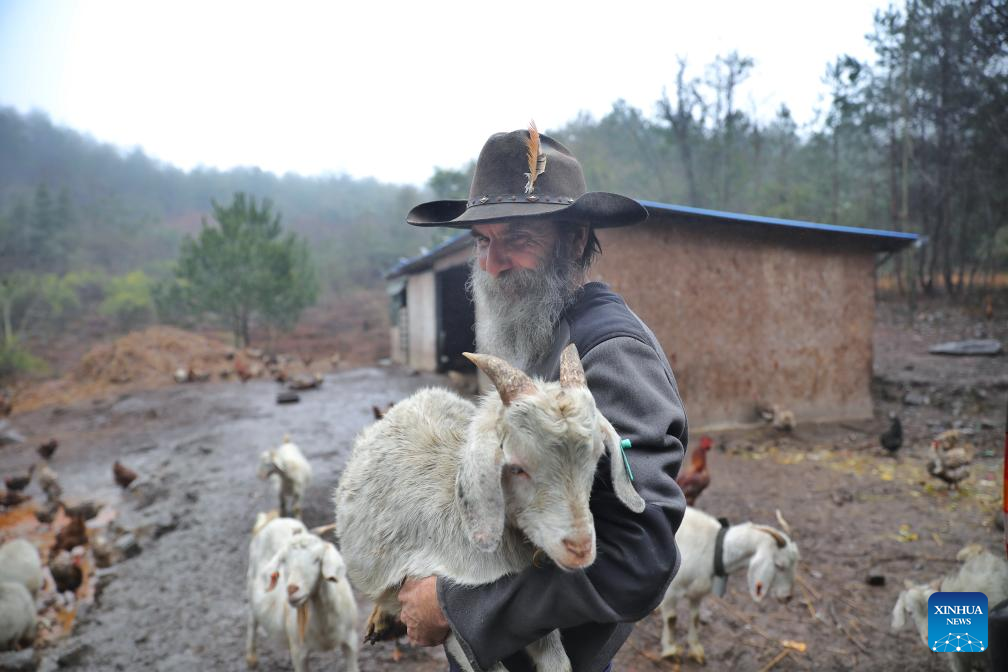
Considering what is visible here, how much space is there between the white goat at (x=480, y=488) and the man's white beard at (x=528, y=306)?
295 mm

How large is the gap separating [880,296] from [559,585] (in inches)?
1007

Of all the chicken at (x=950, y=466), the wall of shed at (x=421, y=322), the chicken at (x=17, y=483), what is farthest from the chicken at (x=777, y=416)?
the chicken at (x=17, y=483)

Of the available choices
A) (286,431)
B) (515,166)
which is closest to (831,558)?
(515,166)

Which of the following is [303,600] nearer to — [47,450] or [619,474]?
[619,474]

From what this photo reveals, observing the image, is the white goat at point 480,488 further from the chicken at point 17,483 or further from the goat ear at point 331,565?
the chicken at point 17,483

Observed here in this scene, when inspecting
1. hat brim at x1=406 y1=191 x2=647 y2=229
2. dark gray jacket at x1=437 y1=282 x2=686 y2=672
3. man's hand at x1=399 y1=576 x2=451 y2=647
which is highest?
hat brim at x1=406 y1=191 x2=647 y2=229

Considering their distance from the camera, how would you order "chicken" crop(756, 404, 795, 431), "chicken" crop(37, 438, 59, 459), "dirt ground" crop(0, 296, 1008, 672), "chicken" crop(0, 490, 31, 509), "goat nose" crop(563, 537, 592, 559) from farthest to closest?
1. "chicken" crop(37, 438, 59, 459)
2. "chicken" crop(756, 404, 795, 431)
3. "chicken" crop(0, 490, 31, 509)
4. "dirt ground" crop(0, 296, 1008, 672)
5. "goat nose" crop(563, 537, 592, 559)

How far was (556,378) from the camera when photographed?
167 centimetres

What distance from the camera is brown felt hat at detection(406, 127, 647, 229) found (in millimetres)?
1722

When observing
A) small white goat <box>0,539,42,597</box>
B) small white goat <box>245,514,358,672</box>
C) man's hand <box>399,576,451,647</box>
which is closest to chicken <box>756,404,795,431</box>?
small white goat <box>245,514,358,672</box>

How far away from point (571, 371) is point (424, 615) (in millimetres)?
783

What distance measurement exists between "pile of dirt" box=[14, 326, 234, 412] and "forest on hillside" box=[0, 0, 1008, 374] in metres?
4.62

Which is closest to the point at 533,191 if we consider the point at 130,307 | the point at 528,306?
the point at 528,306

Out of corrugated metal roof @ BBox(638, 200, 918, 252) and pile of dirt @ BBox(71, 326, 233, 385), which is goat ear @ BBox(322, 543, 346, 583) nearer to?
corrugated metal roof @ BBox(638, 200, 918, 252)
